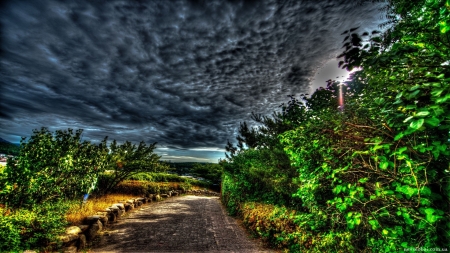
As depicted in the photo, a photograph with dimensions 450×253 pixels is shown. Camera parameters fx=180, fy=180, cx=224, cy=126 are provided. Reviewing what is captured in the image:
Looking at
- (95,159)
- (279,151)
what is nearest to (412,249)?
(279,151)

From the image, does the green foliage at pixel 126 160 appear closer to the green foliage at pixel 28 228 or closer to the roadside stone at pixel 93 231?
the roadside stone at pixel 93 231

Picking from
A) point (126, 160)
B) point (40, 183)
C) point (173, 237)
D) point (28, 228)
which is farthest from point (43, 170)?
point (126, 160)

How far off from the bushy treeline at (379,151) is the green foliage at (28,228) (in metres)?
5.98

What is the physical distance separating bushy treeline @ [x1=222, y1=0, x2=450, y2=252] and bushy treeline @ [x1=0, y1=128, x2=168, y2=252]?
19.9ft

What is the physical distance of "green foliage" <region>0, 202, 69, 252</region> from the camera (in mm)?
3644

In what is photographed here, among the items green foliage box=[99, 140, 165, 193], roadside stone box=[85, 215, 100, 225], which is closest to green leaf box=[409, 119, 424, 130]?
roadside stone box=[85, 215, 100, 225]

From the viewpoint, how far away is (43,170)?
17.7 ft

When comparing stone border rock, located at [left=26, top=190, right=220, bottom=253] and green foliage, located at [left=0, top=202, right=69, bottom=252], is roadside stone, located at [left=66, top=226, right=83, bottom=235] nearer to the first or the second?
stone border rock, located at [left=26, top=190, right=220, bottom=253]

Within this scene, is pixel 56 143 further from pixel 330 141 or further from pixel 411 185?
pixel 411 185

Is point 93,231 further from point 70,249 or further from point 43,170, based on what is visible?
point 43,170

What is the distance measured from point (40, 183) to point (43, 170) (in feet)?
1.24

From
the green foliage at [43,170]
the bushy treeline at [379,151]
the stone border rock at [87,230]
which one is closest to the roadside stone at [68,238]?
the stone border rock at [87,230]

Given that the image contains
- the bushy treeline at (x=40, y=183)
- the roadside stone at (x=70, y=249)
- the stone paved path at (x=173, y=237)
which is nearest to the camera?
the bushy treeline at (x=40, y=183)

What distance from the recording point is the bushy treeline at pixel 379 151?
1861 mm
